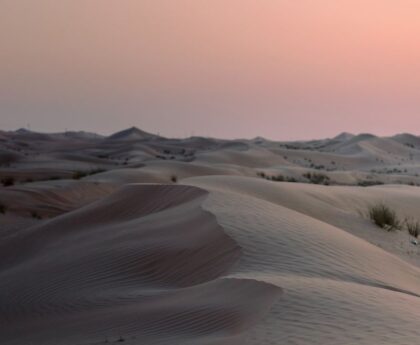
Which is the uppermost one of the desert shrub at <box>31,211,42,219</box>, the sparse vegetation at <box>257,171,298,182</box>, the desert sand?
the sparse vegetation at <box>257,171,298,182</box>

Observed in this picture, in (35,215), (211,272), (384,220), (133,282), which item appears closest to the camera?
(211,272)

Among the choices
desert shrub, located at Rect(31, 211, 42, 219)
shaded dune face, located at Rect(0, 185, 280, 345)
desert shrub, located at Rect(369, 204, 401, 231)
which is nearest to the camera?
shaded dune face, located at Rect(0, 185, 280, 345)

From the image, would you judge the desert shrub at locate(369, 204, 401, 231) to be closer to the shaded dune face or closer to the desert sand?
the desert sand

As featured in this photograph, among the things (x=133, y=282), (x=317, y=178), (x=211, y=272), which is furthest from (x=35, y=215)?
(x=317, y=178)

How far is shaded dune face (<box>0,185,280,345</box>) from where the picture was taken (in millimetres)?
5984

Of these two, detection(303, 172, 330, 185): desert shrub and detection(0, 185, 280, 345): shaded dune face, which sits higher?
detection(303, 172, 330, 185): desert shrub

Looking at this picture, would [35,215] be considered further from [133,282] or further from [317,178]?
[317,178]

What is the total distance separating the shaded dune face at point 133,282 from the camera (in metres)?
5.98

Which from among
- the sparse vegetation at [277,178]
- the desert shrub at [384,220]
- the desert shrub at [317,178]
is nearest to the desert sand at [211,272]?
the desert shrub at [384,220]

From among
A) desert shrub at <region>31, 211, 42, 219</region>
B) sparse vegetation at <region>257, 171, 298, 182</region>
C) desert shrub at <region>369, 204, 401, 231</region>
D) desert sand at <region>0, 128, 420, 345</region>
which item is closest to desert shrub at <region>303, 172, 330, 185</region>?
sparse vegetation at <region>257, 171, 298, 182</region>

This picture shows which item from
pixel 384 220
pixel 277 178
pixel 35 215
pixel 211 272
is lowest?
pixel 35 215

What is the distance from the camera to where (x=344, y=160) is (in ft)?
189

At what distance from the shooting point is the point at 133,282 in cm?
865

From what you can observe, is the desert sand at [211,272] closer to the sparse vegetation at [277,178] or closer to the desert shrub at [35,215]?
the desert shrub at [35,215]
